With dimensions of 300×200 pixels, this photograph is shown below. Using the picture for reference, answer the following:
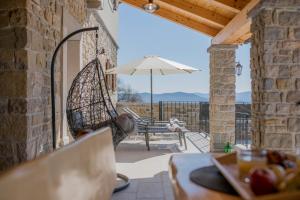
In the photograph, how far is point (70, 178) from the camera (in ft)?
4.66

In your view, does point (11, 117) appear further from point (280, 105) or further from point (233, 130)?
point (233, 130)

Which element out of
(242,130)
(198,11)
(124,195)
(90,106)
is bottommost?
(124,195)

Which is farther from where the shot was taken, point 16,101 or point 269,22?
point 269,22

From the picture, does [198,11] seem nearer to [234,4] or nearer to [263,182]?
[234,4]

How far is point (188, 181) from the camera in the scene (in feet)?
5.19

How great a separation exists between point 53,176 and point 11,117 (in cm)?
178

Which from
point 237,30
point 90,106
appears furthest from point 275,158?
point 237,30

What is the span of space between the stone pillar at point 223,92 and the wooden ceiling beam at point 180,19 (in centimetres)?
35

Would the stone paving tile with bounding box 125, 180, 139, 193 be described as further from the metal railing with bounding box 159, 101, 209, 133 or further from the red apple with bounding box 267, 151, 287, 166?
the metal railing with bounding box 159, 101, 209, 133

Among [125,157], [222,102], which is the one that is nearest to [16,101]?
[125,157]

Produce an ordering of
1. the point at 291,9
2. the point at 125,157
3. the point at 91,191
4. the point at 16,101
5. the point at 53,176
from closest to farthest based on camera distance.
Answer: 1. the point at 53,176
2. the point at 91,191
3. the point at 16,101
4. the point at 291,9
5. the point at 125,157

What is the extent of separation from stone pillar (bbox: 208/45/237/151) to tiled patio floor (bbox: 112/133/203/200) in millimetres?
642

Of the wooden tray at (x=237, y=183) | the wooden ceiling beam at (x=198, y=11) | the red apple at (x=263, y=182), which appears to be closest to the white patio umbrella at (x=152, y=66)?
the wooden ceiling beam at (x=198, y=11)

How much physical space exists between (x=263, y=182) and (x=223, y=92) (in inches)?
239
